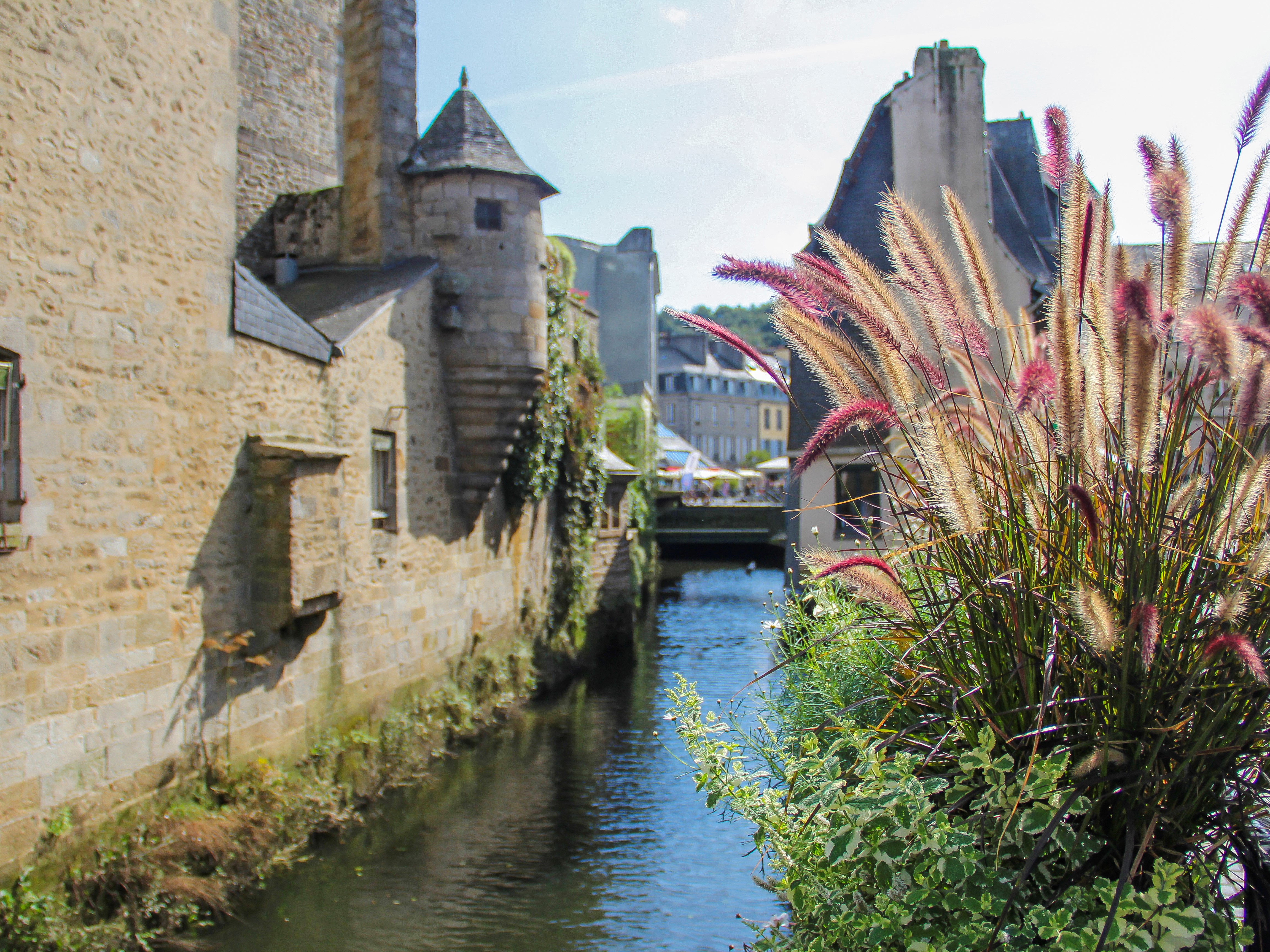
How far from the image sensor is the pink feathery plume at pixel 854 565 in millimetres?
2137

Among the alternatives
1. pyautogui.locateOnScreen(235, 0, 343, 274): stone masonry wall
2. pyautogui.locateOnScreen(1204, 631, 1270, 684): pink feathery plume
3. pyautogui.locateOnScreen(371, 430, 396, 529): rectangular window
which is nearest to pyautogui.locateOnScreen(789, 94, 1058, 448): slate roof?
pyautogui.locateOnScreen(371, 430, 396, 529): rectangular window

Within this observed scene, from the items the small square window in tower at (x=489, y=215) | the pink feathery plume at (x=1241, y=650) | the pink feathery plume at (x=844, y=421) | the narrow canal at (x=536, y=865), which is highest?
the small square window in tower at (x=489, y=215)

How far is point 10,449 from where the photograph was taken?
575cm

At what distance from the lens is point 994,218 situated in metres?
12.9

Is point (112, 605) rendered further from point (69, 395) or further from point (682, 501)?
point (682, 501)

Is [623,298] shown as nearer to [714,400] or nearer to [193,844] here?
[714,400]

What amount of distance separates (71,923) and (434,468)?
20.9 ft

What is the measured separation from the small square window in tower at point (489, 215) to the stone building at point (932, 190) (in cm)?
401

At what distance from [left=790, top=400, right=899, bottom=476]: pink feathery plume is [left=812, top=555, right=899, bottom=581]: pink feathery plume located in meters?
0.24

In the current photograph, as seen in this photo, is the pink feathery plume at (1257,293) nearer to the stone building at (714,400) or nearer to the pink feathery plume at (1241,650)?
the pink feathery plume at (1241,650)

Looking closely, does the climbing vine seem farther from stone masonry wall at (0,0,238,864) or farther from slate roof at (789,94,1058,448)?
stone masonry wall at (0,0,238,864)

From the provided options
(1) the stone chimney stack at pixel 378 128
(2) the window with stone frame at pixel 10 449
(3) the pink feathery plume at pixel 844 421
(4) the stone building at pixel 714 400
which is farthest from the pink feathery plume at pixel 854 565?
(4) the stone building at pixel 714 400

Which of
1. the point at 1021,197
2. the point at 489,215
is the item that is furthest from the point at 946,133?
the point at 489,215

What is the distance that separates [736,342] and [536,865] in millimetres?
6404
